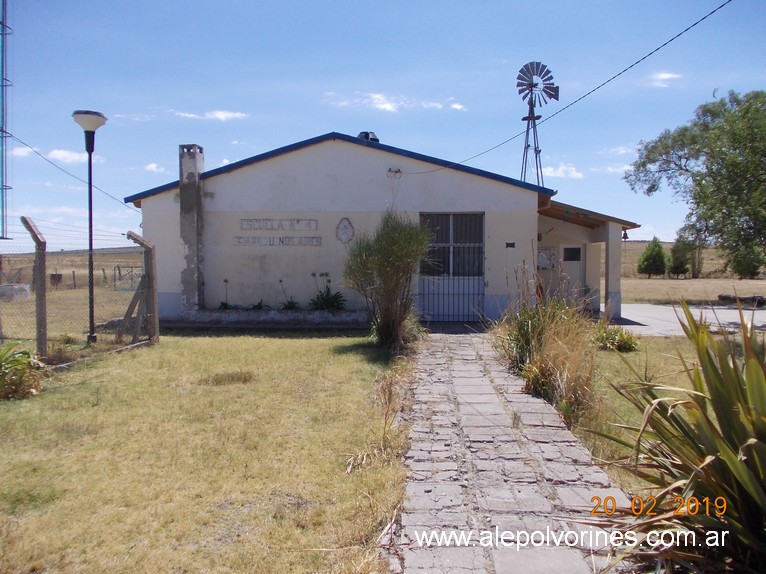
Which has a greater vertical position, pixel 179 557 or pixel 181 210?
pixel 181 210

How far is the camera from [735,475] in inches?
106

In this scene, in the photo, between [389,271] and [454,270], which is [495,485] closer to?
[389,271]

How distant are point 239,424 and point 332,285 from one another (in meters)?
9.31

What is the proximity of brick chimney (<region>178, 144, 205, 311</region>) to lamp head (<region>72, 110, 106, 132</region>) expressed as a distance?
15.4 feet

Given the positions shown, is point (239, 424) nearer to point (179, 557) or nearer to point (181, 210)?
point (179, 557)

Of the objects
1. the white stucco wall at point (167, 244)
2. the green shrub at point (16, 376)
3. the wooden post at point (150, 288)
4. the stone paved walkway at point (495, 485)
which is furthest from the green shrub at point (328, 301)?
the stone paved walkway at point (495, 485)

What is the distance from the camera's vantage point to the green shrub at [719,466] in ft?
8.88

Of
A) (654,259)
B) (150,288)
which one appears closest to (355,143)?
(150,288)

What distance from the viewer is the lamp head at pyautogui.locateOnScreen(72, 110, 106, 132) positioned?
10211 millimetres

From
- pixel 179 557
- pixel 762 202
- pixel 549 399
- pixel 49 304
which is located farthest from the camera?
pixel 762 202

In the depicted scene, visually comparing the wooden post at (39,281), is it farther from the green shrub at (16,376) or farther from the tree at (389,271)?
the tree at (389,271)

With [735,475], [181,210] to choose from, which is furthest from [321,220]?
[735,475]

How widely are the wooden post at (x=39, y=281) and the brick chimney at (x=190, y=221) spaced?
20.9 ft

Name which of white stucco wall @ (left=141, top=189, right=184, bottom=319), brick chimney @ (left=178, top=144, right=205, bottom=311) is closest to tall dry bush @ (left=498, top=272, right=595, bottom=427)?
brick chimney @ (left=178, top=144, right=205, bottom=311)
